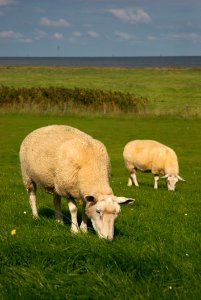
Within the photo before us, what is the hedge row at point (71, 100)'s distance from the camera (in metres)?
38.3

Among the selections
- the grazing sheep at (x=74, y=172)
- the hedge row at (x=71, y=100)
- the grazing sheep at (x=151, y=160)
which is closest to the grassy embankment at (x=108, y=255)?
the grazing sheep at (x=74, y=172)

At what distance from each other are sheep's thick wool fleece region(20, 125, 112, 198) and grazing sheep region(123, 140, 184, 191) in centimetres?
732

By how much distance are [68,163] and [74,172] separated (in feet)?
0.69

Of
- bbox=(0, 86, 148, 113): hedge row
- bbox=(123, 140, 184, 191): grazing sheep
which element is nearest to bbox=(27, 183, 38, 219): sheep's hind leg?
bbox=(123, 140, 184, 191): grazing sheep

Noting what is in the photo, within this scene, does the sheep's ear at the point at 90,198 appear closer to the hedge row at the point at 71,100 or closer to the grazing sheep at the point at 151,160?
the grazing sheep at the point at 151,160

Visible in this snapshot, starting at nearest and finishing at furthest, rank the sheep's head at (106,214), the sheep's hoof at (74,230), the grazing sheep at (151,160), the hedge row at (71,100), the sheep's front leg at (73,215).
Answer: the sheep's head at (106,214)
the sheep's hoof at (74,230)
the sheep's front leg at (73,215)
the grazing sheep at (151,160)
the hedge row at (71,100)

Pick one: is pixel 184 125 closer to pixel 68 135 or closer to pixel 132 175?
pixel 132 175

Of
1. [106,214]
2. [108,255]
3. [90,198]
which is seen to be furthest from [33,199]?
[108,255]

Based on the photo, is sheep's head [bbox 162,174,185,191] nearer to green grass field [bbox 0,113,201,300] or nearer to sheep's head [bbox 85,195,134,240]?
green grass field [bbox 0,113,201,300]

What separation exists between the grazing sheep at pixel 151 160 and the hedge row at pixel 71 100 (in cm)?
2043

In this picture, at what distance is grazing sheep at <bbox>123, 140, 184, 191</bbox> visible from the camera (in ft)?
55.7

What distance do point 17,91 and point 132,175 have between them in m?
24.4

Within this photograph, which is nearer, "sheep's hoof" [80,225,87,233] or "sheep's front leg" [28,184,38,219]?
"sheep's hoof" [80,225,87,233]

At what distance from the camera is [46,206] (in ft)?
37.8
